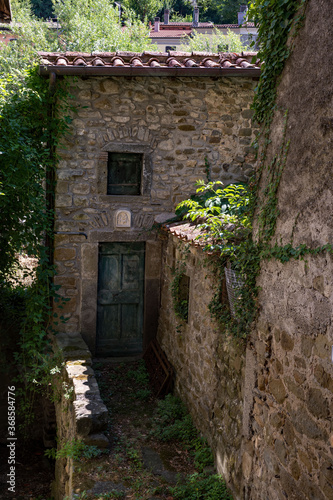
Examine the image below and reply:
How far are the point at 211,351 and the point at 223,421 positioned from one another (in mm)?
723

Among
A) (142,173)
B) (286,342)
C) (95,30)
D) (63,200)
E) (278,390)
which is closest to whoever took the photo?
(286,342)

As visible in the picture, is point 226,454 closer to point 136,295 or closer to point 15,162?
point 136,295

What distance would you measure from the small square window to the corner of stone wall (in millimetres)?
2313

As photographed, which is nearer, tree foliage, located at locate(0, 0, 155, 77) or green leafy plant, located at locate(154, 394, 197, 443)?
green leafy plant, located at locate(154, 394, 197, 443)

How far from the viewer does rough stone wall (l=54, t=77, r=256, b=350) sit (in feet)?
21.5

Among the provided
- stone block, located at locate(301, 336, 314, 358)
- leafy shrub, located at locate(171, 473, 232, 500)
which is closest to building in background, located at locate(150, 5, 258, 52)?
leafy shrub, located at locate(171, 473, 232, 500)

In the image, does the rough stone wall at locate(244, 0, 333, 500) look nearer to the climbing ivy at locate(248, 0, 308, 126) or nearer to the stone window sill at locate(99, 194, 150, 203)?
the climbing ivy at locate(248, 0, 308, 126)

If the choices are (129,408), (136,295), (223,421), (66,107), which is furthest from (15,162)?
(223,421)

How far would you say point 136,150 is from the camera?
265 inches

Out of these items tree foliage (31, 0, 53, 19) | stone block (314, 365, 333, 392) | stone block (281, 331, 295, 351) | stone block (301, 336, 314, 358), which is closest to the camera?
stone block (314, 365, 333, 392)

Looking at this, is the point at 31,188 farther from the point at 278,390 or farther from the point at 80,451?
the point at 278,390

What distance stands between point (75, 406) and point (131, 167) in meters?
3.65

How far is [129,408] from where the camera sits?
228 inches

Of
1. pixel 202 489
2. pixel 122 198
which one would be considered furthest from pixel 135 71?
pixel 202 489
